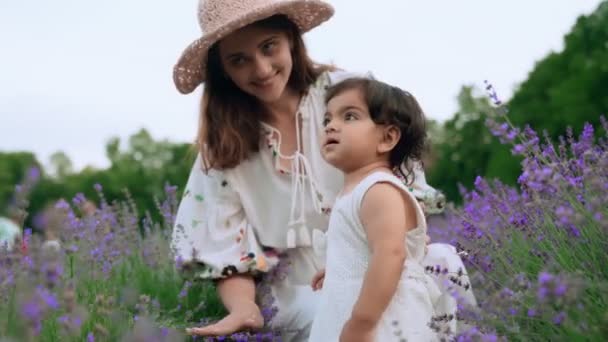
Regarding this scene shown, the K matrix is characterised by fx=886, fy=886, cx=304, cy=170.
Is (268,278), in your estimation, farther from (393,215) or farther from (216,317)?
(393,215)

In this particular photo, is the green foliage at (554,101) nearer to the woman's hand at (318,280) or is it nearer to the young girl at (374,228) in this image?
the woman's hand at (318,280)

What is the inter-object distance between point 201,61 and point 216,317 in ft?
3.50

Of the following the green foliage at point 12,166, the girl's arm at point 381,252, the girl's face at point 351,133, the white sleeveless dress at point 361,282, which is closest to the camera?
the girl's arm at point 381,252

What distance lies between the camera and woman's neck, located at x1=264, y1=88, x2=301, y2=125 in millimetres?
3711

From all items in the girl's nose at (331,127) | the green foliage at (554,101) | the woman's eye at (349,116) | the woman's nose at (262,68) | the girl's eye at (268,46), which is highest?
the girl's eye at (268,46)

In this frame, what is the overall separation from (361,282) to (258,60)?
42.1 inches

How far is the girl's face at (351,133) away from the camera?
264cm

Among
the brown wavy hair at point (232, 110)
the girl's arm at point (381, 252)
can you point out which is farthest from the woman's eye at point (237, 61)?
the girl's arm at point (381, 252)

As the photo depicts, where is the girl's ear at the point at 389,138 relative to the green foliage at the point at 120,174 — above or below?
above

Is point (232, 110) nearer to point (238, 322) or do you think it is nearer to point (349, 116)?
point (238, 322)

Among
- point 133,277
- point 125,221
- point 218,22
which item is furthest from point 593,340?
point 125,221

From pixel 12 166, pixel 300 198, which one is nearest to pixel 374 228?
pixel 300 198

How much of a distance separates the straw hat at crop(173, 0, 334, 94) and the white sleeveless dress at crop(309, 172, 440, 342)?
95 centimetres

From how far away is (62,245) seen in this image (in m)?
3.36
